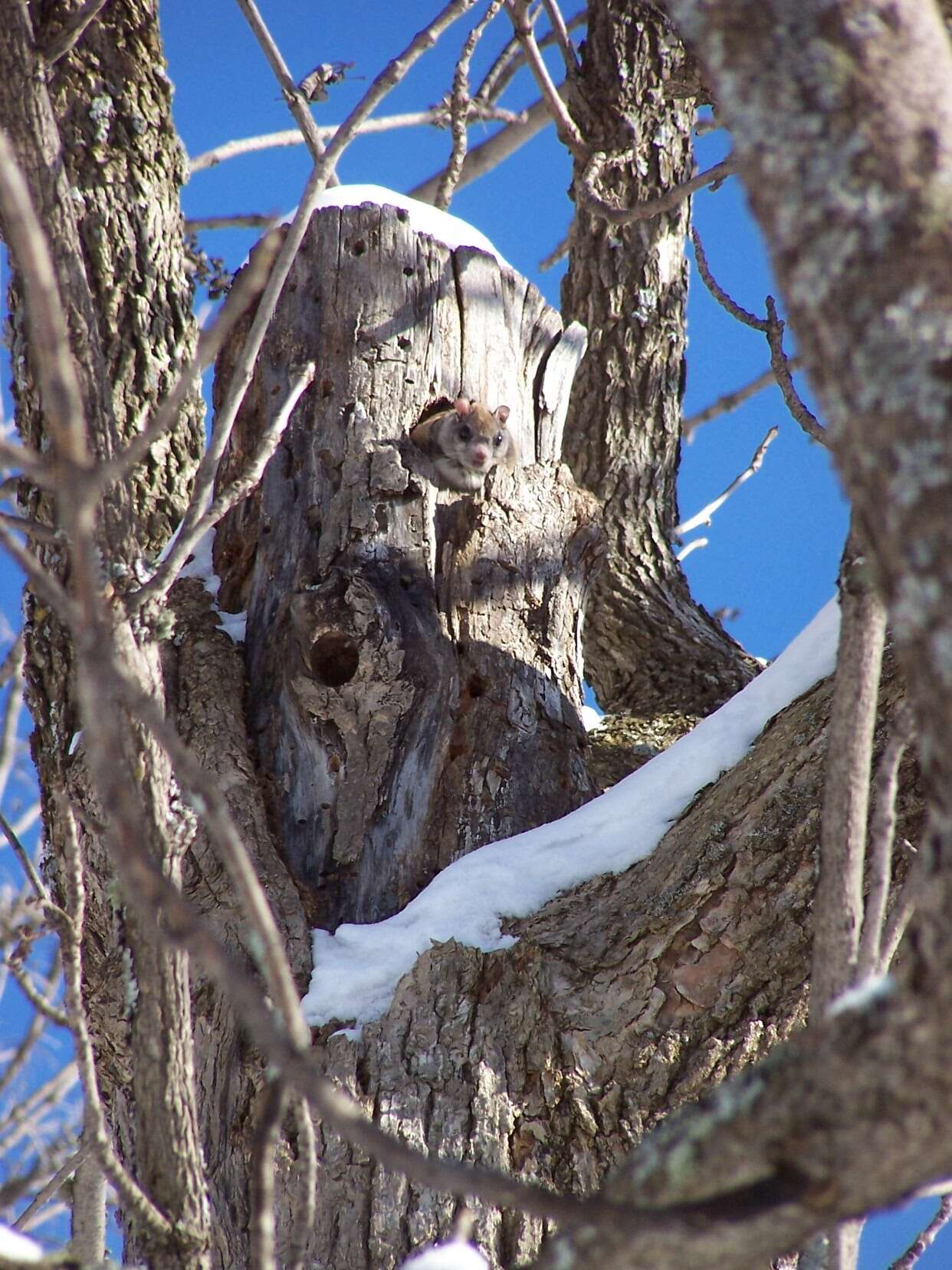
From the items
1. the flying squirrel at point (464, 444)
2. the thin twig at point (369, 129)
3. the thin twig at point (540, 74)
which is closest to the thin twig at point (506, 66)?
the thin twig at point (369, 129)

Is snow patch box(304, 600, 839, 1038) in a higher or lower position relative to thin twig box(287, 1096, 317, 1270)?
higher

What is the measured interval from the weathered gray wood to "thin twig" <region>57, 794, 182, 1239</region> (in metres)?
0.96

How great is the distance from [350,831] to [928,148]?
5.60 feet

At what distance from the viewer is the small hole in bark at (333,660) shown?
7.37 ft

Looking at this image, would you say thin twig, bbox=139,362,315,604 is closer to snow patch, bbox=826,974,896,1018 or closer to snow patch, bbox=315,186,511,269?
snow patch, bbox=826,974,896,1018

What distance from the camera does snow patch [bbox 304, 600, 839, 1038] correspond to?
1.87 metres

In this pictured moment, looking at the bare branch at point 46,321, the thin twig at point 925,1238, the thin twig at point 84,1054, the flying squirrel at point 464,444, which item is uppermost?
the flying squirrel at point 464,444


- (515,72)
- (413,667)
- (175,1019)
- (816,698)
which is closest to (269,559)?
(413,667)

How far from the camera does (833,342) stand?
685mm

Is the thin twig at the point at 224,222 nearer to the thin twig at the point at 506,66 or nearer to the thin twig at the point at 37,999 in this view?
the thin twig at the point at 506,66

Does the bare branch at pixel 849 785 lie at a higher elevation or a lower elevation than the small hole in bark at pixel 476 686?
lower

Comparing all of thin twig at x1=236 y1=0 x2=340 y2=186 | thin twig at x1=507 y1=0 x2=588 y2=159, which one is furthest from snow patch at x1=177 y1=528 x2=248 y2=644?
thin twig at x1=507 y1=0 x2=588 y2=159

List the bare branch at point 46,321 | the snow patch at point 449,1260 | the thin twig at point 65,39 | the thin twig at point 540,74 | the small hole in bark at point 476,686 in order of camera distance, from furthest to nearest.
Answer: the thin twig at point 540,74
the small hole in bark at point 476,686
the thin twig at point 65,39
the snow patch at point 449,1260
the bare branch at point 46,321

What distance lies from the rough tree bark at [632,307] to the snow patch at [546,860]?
5.18ft
